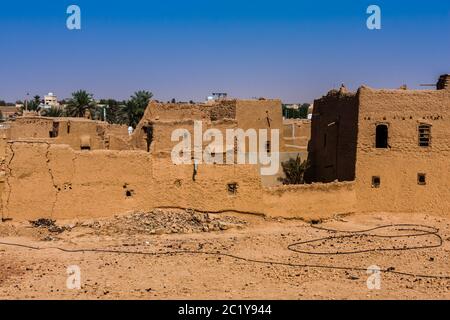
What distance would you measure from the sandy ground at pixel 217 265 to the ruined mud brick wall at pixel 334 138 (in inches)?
149

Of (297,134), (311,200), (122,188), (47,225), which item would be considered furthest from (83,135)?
(297,134)

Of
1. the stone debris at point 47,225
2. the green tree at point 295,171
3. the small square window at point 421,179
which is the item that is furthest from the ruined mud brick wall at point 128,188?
the green tree at point 295,171

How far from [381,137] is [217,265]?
10173 mm

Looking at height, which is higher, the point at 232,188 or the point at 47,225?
the point at 232,188

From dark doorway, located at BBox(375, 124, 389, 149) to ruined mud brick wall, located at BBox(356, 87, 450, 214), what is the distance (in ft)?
0.95

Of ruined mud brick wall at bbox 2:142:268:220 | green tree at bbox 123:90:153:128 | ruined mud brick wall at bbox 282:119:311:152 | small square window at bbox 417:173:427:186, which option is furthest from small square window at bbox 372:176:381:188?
green tree at bbox 123:90:153:128

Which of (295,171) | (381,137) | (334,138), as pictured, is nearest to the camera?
(381,137)

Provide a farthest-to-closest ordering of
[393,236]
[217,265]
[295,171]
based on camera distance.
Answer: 1. [295,171]
2. [393,236]
3. [217,265]

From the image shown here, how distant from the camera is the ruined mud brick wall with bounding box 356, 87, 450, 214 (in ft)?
63.5

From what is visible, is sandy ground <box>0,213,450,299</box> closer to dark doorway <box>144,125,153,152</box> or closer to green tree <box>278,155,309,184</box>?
dark doorway <box>144,125,153,152</box>

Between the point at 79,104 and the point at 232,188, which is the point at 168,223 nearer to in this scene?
the point at 232,188

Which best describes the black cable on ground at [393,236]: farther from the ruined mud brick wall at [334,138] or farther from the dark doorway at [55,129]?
the dark doorway at [55,129]

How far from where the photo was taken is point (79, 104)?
40.3 metres

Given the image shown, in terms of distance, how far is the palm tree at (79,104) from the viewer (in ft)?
132
